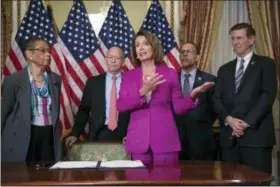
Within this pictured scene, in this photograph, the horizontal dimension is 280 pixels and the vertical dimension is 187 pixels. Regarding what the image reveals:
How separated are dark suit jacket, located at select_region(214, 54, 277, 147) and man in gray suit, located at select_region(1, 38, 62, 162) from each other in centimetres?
143

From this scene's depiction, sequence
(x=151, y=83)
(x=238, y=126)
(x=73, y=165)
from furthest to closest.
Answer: (x=238, y=126), (x=151, y=83), (x=73, y=165)

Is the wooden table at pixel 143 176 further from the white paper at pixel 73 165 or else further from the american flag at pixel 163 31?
the american flag at pixel 163 31

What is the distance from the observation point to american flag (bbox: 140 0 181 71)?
509cm

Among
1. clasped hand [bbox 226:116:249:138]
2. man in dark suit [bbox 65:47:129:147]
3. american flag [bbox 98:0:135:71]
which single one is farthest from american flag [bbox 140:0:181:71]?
clasped hand [bbox 226:116:249:138]

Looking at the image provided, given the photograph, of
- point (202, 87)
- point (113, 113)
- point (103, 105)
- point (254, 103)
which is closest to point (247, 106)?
point (254, 103)

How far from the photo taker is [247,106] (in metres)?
3.35

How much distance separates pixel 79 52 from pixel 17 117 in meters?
1.76

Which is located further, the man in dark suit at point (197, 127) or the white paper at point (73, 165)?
the man in dark suit at point (197, 127)

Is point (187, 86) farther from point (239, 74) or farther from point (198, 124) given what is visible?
point (239, 74)

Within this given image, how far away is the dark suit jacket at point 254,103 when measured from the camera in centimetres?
329

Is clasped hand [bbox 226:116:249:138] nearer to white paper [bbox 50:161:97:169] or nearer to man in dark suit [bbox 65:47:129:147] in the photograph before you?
man in dark suit [bbox 65:47:129:147]

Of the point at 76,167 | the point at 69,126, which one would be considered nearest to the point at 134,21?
the point at 69,126

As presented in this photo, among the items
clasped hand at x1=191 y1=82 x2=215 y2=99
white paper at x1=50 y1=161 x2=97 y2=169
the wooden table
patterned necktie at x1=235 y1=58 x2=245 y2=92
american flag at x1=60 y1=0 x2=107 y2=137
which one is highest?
american flag at x1=60 y1=0 x2=107 y2=137

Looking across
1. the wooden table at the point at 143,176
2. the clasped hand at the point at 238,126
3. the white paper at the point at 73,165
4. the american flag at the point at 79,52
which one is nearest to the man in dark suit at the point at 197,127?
the clasped hand at the point at 238,126
